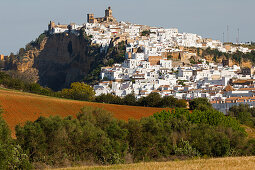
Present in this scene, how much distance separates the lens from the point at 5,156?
17.9m

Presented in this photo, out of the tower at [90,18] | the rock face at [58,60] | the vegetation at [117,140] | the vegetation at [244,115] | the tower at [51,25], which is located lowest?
the vegetation at [244,115]

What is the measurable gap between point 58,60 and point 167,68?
130ft

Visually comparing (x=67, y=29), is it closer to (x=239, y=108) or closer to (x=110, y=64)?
(x=110, y=64)

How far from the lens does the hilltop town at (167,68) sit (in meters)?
86.3

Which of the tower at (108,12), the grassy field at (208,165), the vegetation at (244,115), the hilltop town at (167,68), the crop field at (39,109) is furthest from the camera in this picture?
the tower at (108,12)

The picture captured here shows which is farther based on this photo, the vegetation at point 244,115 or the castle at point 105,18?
the castle at point 105,18

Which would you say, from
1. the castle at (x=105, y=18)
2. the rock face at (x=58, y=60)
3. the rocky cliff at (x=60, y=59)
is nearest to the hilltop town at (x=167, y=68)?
the rocky cliff at (x=60, y=59)

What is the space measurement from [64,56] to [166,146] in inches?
4268

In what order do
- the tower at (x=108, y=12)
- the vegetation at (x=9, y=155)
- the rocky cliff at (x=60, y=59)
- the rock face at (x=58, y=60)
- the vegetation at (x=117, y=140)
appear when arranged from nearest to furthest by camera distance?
the vegetation at (x=9, y=155), the vegetation at (x=117, y=140), the rocky cliff at (x=60, y=59), the rock face at (x=58, y=60), the tower at (x=108, y=12)

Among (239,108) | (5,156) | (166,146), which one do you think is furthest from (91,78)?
(5,156)

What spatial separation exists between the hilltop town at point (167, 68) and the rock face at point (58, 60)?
2649 mm

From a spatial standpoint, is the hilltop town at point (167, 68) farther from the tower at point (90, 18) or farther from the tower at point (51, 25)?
the tower at point (90, 18)

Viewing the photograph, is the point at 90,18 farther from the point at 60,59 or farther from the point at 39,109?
the point at 39,109

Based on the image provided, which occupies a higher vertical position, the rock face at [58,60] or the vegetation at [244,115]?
the rock face at [58,60]
